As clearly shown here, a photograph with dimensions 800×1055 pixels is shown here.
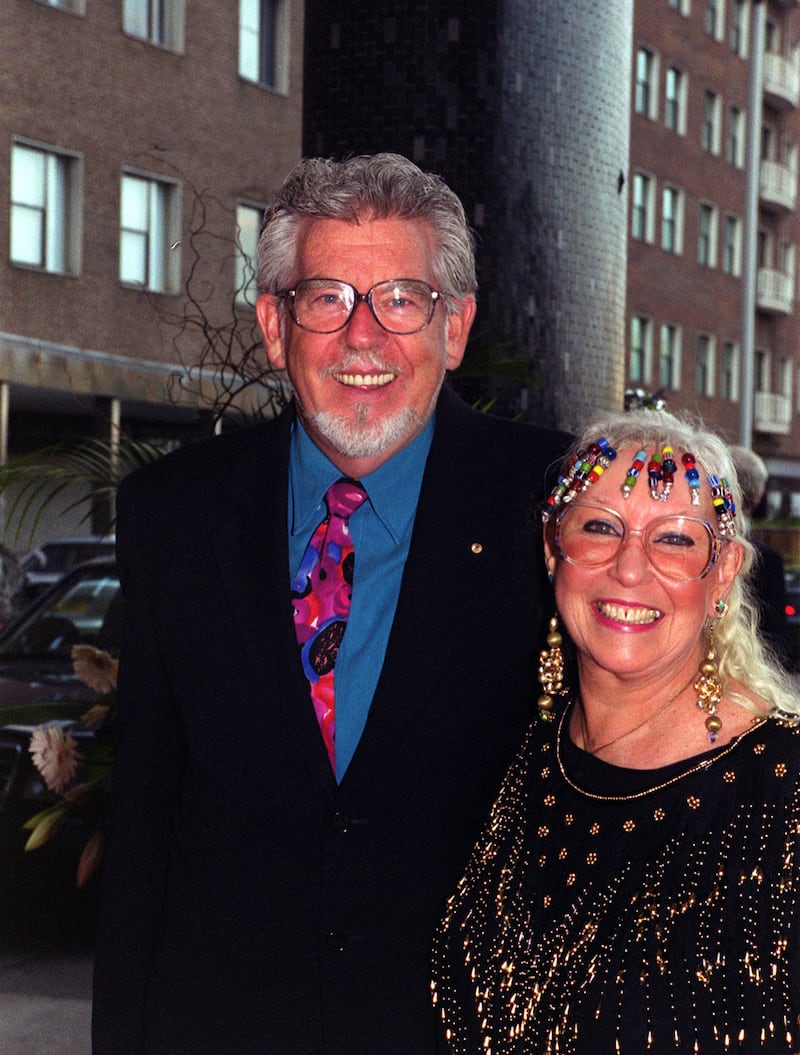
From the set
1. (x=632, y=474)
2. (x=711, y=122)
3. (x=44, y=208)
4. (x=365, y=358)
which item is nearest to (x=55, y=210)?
(x=44, y=208)

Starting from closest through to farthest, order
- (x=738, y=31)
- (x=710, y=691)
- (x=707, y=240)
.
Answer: (x=710, y=691), (x=738, y=31), (x=707, y=240)

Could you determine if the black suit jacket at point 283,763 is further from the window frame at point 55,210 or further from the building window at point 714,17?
the building window at point 714,17

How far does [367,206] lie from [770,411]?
25972 mm

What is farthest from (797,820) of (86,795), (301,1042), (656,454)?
(86,795)

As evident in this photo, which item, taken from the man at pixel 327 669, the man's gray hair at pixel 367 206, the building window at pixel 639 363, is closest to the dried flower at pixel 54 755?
the man at pixel 327 669

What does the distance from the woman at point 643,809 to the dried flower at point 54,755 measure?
6.26ft

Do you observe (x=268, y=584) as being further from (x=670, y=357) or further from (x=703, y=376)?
(x=703, y=376)

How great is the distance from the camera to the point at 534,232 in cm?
446

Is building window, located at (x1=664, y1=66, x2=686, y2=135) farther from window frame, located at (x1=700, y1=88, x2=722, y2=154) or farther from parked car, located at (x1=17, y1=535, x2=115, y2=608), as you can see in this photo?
parked car, located at (x1=17, y1=535, x2=115, y2=608)

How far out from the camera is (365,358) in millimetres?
2604

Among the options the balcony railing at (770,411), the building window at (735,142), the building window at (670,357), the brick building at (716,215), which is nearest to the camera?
the building window at (735,142)

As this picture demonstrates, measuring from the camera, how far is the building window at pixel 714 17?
9.38m

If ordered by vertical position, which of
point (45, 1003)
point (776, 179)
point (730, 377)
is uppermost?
point (776, 179)

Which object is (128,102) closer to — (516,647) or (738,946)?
(516,647)
